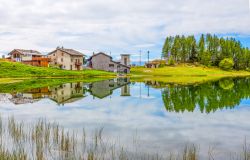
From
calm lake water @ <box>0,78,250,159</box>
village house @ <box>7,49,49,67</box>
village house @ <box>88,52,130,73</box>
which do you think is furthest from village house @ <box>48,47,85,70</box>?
calm lake water @ <box>0,78,250,159</box>

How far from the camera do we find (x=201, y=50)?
562 ft

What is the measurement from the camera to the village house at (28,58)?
124m

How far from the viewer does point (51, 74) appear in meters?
100

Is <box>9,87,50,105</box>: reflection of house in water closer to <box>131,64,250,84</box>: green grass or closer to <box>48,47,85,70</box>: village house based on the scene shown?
<box>131,64,250,84</box>: green grass

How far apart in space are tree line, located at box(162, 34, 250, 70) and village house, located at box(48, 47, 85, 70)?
64546mm

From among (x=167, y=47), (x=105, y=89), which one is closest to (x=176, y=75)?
(x=167, y=47)

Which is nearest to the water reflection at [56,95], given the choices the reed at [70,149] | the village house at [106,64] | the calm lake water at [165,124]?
the calm lake water at [165,124]

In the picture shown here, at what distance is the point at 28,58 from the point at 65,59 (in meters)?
16.6

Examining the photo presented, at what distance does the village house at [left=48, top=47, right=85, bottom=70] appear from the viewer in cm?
12669

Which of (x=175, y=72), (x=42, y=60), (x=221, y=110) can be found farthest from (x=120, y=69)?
(x=221, y=110)

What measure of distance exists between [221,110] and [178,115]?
19.0 ft

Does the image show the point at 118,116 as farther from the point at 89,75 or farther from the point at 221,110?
the point at 89,75

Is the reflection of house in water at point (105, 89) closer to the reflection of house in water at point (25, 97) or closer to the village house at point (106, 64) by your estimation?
the reflection of house in water at point (25, 97)

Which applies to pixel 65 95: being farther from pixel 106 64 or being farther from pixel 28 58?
pixel 28 58
